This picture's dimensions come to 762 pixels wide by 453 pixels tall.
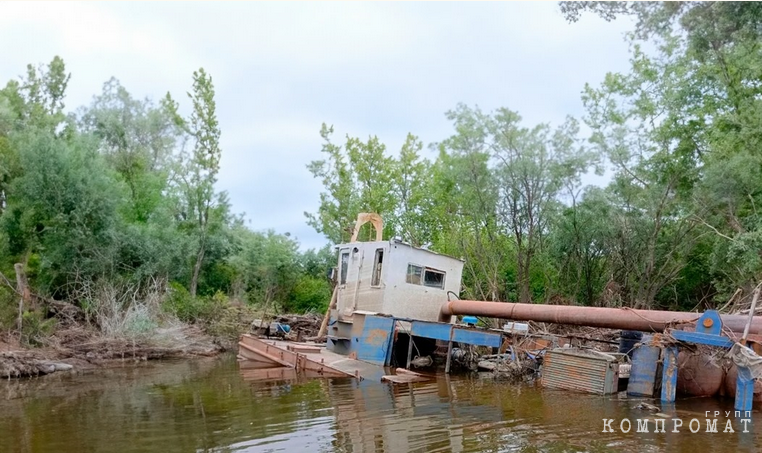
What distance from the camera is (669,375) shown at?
9977 mm

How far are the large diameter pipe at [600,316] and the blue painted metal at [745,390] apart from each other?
821mm

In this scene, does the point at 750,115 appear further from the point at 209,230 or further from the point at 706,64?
the point at 209,230

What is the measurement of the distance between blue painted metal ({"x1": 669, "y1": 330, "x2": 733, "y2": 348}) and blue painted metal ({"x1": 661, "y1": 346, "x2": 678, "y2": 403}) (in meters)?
0.32

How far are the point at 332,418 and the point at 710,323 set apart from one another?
5.86 metres

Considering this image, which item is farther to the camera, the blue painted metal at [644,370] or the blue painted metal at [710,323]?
the blue painted metal at [644,370]

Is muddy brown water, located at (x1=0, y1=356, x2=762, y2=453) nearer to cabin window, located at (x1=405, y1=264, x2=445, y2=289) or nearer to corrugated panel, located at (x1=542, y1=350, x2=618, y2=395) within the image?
corrugated panel, located at (x1=542, y1=350, x2=618, y2=395)

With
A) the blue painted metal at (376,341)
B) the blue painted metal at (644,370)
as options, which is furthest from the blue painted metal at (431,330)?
the blue painted metal at (644,370)

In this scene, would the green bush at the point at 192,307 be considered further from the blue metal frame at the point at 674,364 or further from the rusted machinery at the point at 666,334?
the blue metal frame at the point at 674,364

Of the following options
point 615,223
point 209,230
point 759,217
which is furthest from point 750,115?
point 209,230

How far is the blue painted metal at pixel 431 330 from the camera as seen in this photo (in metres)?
13.5

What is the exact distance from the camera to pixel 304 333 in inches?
860

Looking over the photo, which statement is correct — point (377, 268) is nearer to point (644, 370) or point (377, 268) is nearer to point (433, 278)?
point (433, 278)

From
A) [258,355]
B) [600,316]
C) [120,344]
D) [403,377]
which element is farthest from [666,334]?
[120,344]

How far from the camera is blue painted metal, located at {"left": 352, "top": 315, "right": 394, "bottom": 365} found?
13703 mm
